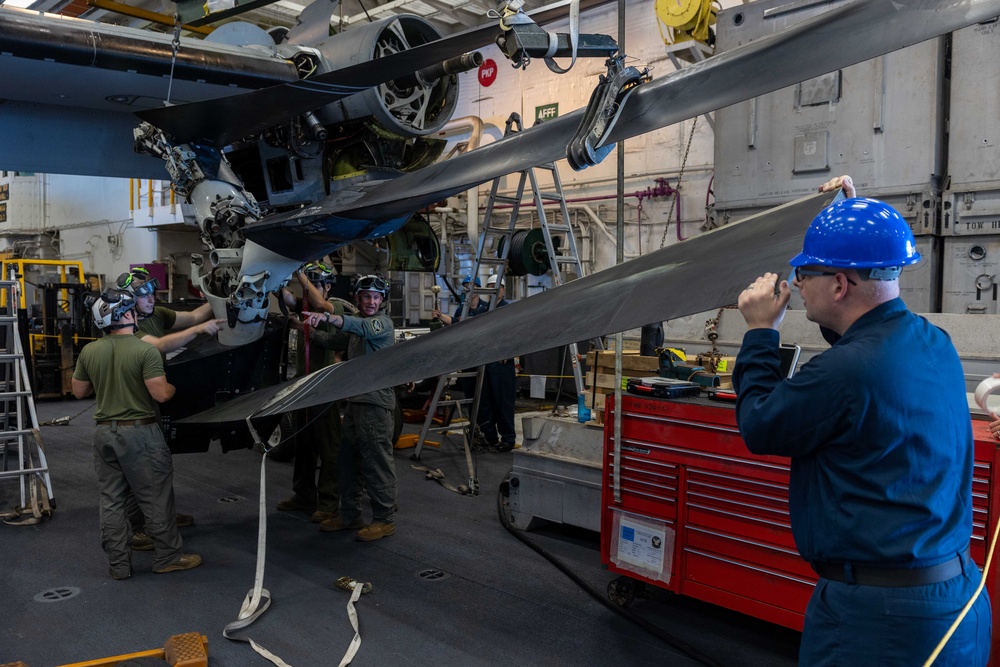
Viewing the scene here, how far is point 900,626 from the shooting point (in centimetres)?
150

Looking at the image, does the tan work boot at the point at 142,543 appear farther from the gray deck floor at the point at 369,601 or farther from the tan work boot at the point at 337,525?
the tan work boot at the point at 337,525

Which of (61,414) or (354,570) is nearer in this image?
(354,570)

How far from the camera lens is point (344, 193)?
4125 mm

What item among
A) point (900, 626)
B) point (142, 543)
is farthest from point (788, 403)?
point (142, 543)

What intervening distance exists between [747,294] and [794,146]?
13.1 feet

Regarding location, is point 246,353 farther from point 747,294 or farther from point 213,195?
point 747,294

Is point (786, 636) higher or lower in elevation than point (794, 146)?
lower

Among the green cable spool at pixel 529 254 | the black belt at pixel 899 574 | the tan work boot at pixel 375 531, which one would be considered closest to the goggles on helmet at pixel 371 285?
the tan work boot at pixel 375 531

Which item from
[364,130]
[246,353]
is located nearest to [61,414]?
[246,353]

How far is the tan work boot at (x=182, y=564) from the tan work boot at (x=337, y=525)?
0.85m

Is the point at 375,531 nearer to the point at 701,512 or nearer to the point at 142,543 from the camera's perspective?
the point at 142,543

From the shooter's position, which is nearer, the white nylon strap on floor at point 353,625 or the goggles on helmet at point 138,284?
the white nylon strap on floor at point 353,625

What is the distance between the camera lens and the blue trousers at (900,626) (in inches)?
58.6

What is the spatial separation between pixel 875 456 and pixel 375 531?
368 centimetres
